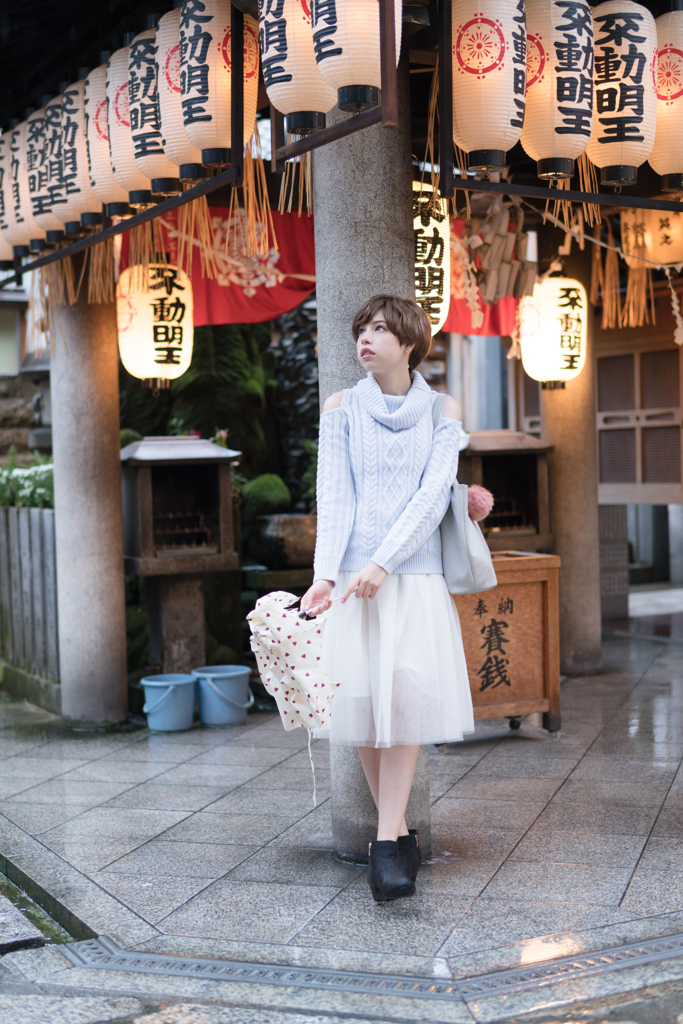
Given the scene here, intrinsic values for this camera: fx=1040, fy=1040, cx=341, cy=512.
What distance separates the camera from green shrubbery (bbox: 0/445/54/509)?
9133 millimetres

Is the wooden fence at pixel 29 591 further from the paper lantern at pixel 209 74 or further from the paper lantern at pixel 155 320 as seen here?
the paper lantern at pixel 209 74

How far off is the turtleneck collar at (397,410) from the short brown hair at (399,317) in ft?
0.67

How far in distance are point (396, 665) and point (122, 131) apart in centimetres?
352

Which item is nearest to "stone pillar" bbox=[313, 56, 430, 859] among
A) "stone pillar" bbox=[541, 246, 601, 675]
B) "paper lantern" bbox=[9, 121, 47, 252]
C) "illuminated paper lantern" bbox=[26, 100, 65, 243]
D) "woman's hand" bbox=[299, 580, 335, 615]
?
"woman's hand" bbox=[299, 580, 335, 615]

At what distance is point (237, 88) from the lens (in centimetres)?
484

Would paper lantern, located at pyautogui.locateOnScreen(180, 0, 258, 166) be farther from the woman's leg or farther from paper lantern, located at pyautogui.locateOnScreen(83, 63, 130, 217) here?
the woman's leg

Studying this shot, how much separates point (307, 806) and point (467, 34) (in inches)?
158

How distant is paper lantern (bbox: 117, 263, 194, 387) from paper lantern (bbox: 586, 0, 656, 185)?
4.11 meters

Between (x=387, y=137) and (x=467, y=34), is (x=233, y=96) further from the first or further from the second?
(x=467, y=34)

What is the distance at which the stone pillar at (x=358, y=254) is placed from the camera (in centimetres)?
480

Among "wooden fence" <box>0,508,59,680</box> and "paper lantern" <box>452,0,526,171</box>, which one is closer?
"paper lantern" <box>452,0,526,171</box>

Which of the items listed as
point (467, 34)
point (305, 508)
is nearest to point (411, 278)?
point (467, 34)

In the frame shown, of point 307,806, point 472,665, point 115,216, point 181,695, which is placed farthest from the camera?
point 181,695

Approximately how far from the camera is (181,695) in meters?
7.84
